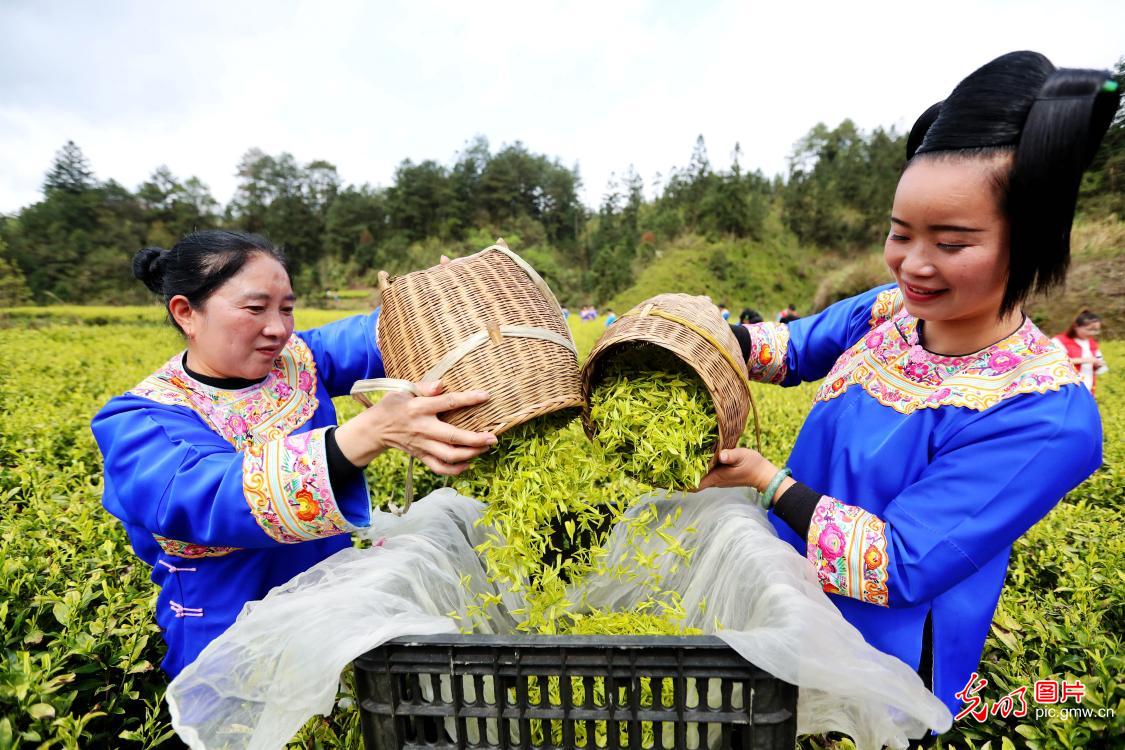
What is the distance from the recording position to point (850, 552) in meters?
1.15

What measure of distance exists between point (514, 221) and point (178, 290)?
60.7 metres

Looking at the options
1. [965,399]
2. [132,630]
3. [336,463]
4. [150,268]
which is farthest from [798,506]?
[150,268]

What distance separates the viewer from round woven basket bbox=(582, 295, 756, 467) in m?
1.29

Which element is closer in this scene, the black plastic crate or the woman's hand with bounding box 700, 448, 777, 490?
the black plastic crate

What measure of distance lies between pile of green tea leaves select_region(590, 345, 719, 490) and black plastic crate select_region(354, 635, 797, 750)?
1.56 ft

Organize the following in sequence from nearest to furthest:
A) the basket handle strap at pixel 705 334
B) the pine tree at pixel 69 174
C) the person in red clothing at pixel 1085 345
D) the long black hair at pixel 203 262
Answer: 1. the basket handle strap at pixel 705 334
2. the long black hair at pixel 203 262
3. the person in red clothing at pixel 1085 345
4. the pine tree at pixel 69 174

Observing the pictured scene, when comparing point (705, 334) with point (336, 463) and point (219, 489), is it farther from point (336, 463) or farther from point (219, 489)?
point (219, 489)

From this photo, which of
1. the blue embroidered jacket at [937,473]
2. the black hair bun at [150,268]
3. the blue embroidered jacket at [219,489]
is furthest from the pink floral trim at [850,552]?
the black hair bun at [150,268]

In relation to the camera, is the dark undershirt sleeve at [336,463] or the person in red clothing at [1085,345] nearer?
the dark undershirt sleeve at [336,463]

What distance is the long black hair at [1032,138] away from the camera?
1.01 metres

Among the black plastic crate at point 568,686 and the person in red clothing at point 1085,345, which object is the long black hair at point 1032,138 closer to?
the black plastic crate at point 568,686

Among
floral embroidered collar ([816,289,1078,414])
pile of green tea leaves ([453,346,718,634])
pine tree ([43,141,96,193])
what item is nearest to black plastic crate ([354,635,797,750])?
pile of green tea leaves ([453,346,718,634])

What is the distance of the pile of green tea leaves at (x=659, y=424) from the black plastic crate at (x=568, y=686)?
0.48m

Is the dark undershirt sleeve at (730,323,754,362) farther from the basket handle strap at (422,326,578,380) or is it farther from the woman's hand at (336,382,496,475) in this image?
the woman's hand at (336,382,496,475)
